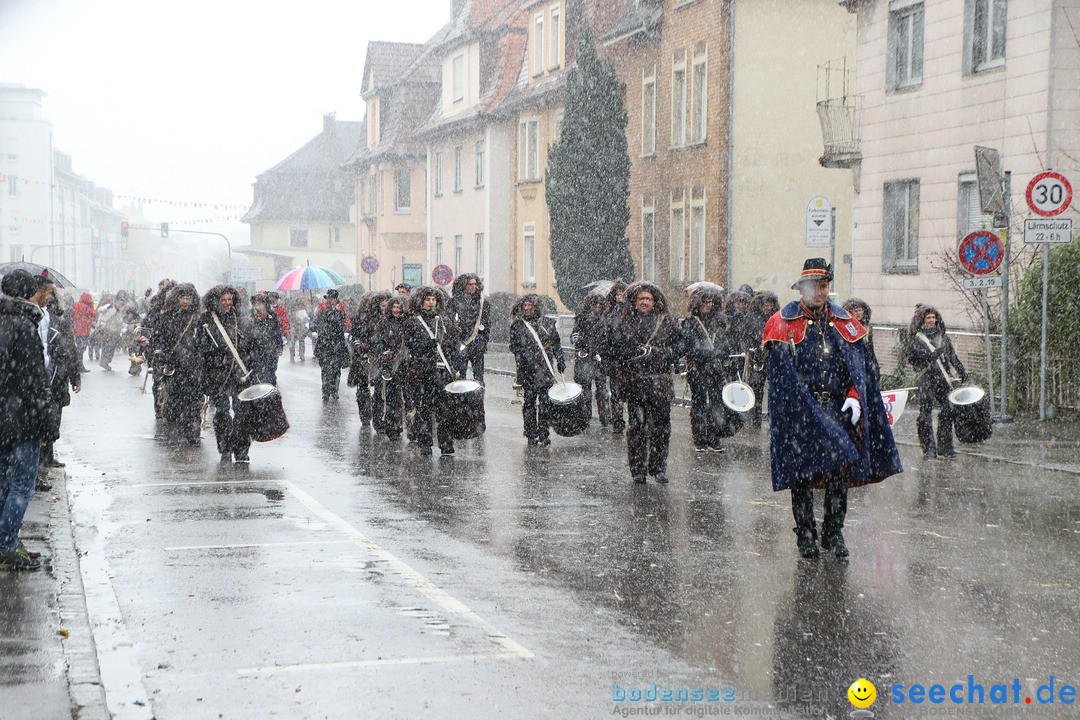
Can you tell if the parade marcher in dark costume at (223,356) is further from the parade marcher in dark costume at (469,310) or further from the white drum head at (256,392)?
the parade marcher in dark costume at (469,310)

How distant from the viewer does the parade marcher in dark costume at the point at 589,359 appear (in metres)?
16.4

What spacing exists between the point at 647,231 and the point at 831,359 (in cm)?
2753

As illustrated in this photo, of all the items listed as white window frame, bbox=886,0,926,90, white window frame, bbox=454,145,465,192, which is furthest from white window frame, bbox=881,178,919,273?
white window frame, bbox=454,145,465,192

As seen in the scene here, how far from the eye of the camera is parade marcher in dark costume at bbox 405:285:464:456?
14625 millimetres

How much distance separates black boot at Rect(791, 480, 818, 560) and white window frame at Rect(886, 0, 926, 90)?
54.5 feet

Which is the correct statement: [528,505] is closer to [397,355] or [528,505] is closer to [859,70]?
[397,355]

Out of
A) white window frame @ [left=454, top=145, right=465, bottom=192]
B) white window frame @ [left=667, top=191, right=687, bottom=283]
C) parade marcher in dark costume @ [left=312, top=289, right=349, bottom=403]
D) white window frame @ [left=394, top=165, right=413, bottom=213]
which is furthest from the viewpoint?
white window frame @ [left=394, top=165, right=413, bottom=213]

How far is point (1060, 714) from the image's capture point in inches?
217

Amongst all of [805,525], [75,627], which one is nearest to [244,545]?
[75,627]

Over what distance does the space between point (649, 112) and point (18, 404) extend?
28.7m

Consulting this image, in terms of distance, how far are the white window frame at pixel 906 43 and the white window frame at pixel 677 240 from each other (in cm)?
920

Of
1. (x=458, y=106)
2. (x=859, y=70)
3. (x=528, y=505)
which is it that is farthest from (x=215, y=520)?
(x=458, y=106)

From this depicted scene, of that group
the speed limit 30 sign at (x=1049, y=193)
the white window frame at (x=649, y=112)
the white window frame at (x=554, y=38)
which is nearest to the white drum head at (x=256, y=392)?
the speed limit 30 sign at (x=1049, y=193)

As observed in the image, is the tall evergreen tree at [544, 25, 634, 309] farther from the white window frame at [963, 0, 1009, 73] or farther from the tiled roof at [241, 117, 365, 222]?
the tiled roof at [241, 117, 365, 222]
